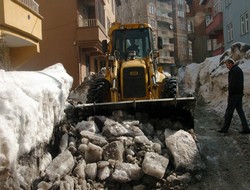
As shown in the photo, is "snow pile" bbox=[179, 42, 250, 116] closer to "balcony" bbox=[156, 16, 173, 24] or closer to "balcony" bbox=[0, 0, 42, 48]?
"balcony" bbox=[0, 0, 42, 48]

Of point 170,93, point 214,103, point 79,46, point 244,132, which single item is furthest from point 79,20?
point 244,132

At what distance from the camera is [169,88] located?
9664mm

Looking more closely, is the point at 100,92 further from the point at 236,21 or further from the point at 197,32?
the point at 197,32

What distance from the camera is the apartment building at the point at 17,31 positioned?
1232 centimetres

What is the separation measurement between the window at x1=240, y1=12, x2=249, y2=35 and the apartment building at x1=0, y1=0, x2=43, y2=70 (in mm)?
13849

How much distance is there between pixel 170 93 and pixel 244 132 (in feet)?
6.70

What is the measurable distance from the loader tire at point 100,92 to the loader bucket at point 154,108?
3.92ft

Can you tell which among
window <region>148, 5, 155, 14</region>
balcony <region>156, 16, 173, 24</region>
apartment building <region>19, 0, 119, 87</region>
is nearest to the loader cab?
apartment building <region>19, 0, 119, 87</region>

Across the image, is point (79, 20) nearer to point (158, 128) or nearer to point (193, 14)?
point (158, 128)

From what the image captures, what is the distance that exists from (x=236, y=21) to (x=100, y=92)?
19.9 m

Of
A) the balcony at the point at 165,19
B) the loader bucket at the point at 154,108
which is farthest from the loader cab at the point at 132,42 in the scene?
the balcony at the point at 165,19

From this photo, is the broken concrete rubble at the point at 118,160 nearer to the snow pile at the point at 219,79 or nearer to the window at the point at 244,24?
the snow pile at the point at 219,79

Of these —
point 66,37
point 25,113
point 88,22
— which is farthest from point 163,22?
point 25,113

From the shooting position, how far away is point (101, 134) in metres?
7.65
